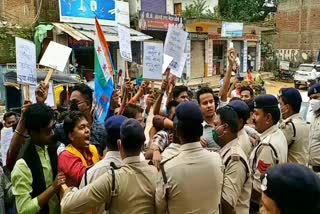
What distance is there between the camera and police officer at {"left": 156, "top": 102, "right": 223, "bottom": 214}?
2.54 m

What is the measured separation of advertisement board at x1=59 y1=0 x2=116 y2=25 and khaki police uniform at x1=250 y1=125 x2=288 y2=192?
1458 centimetres

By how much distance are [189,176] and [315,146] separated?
9.47 feet

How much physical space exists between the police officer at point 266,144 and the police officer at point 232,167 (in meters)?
0.26

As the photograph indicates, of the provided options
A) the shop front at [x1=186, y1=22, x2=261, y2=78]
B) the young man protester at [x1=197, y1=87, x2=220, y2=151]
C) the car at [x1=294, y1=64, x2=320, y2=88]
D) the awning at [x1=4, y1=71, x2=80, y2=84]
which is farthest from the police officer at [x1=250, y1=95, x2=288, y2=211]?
the shop front at [x1=186, y1=22, x2=261, y2=78]

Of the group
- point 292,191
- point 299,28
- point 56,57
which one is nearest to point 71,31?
point 56,57

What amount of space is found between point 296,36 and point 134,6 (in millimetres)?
16794

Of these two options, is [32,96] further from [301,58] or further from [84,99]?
[301,58]

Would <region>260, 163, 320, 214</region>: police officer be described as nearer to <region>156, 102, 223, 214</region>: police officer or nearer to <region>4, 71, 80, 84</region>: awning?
<region>156, 102, 223, 214</region>: police officer

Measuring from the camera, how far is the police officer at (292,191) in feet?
4.68

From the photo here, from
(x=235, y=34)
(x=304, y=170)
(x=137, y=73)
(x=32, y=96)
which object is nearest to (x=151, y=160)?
(x=304, y=170)

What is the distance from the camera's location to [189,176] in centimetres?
255

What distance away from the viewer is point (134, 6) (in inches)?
882

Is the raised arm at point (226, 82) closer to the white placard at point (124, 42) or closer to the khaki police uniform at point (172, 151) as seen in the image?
the white placard at point (124, 42)

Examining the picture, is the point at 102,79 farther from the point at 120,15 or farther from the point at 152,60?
the point at 120,15
